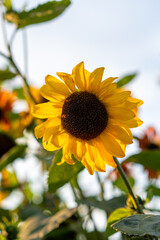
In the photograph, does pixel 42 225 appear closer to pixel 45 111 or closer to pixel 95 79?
pixel 45 111

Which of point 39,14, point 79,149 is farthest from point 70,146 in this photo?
point 39,14

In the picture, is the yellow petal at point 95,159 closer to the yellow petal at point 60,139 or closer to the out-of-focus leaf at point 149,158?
the yellow petal at point 60,139

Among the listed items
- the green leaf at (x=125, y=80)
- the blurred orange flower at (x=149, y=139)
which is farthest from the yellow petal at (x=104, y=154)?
the blurred orange flower at (x=149, y=139)

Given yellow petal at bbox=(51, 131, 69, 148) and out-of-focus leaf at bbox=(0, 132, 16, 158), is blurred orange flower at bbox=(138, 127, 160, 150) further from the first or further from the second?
yellow petal at bbox=(51, 131, 69, 148)

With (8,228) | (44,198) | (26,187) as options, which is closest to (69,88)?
(8,228)

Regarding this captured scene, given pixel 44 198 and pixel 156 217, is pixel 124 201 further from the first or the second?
pixel 44 198

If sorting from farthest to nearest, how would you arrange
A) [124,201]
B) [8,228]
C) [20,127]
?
[20,127] → [8,228] → [124,201]
